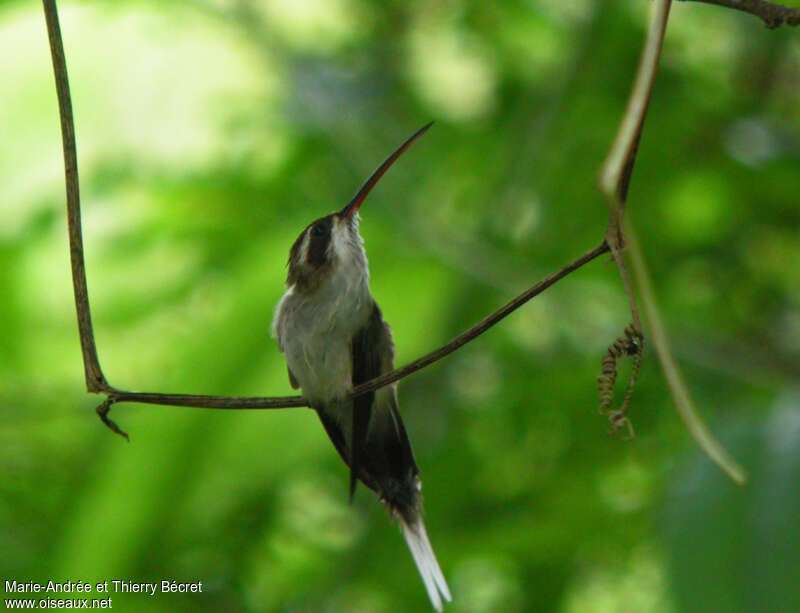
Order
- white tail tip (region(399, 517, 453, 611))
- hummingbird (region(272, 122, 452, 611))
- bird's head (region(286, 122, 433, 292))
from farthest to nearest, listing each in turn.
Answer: bird's head (region(286, 122, 433, 292)) < hummingbird (region(272, 122, 452, 611)) < white tail tip (region(399, 517, 453, 611))

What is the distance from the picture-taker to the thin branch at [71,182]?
88 centimetres

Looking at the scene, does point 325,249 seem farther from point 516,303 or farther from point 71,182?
point 516,303

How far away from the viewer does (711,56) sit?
2975 mm

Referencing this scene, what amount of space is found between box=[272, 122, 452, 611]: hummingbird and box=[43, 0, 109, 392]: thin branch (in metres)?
0.53

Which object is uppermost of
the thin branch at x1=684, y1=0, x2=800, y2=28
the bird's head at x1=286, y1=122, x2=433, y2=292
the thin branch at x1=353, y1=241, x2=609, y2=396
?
the thin branch at x1=684, y1=0, x2=800, y2=28

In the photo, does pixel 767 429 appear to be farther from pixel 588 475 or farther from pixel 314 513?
pixel 314 513

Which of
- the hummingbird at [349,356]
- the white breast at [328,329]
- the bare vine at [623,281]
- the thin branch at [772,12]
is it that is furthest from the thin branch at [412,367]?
the white breast at [328,329]

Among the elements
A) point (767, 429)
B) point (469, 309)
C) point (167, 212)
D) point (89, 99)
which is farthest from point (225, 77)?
point (767, 429)

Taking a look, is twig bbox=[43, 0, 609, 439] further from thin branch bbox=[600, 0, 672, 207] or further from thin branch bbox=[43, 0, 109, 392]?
thin branch bbox=[600, 0, 672, 207]

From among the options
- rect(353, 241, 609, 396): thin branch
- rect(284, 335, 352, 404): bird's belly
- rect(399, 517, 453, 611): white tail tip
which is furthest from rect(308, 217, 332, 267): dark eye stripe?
rect(353, 241, 609, 396): thin branch

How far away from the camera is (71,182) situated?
89 cm

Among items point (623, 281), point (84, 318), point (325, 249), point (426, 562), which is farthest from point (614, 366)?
point (325, 249)

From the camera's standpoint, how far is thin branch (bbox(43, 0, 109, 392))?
0.88 m

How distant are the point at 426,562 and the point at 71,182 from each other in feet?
2.42
